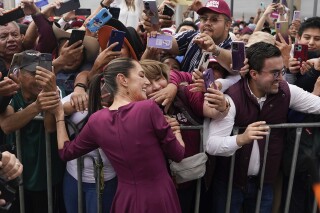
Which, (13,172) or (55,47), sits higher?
(55,47)

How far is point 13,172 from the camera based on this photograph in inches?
77.3

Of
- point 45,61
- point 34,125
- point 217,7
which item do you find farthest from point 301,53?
point 34,125

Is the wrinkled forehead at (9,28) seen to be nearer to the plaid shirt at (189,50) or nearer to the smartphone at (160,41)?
the smartphone at (160,41)

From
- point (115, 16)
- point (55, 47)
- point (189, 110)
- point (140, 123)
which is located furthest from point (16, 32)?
point (140, 123)

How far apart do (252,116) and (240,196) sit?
2.24 feet

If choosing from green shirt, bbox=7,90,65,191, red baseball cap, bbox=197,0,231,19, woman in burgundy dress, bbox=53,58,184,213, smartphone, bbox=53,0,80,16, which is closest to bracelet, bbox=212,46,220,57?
red baseball cap, bbox=197,0,231,19

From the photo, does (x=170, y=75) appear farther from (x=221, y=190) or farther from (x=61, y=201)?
(x=61, y=201)

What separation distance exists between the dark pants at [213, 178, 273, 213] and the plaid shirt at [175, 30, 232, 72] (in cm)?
119

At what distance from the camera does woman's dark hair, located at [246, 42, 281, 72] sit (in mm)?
3051

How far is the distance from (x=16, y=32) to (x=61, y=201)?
5.68 ft

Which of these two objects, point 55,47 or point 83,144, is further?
point 55,47

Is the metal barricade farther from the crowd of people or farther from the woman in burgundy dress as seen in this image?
the woman in burgundy dress

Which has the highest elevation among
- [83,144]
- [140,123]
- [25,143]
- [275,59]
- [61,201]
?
[275,59]

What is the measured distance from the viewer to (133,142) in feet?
7.68
